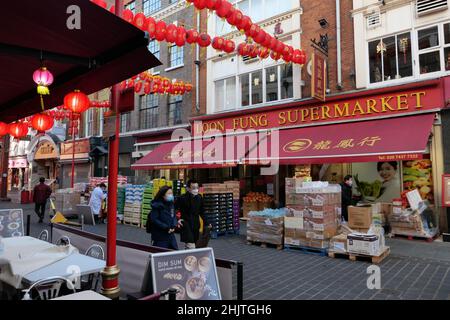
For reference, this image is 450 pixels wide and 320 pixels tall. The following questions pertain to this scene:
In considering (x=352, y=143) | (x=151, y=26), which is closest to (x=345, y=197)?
(x=352, y=143)

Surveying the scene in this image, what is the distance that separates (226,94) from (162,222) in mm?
11584

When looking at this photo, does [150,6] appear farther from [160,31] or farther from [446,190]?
[446,190]

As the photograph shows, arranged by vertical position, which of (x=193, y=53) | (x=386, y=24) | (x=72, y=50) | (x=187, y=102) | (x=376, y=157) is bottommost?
(x=376, y=157)

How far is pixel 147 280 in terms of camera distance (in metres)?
3.48

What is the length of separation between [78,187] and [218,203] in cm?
1216

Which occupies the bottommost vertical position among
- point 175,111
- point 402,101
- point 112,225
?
point 112,225

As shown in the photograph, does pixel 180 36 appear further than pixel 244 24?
Yes

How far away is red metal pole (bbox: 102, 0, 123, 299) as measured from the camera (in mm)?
3932

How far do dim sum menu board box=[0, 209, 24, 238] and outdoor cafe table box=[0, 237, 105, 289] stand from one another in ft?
10.3

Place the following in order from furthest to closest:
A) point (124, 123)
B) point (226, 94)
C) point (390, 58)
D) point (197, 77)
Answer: point (124, 123)
point (197, 77)
point (226, 94)
point (390, 58)

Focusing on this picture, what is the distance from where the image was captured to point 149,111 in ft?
67.6

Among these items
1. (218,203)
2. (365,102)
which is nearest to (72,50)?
(218,203)

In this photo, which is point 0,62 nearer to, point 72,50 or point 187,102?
point 72,50

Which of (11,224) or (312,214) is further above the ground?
(312,214)
